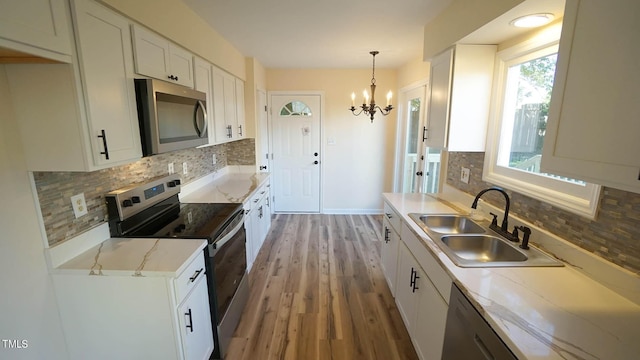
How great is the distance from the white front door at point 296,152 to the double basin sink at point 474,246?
2803mm

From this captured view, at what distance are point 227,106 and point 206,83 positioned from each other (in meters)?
0.52

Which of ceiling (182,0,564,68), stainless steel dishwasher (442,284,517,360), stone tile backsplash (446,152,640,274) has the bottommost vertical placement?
stainless steel dishwasher (442,284,517,360)

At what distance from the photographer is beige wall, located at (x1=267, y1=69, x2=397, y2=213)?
4.39 metres

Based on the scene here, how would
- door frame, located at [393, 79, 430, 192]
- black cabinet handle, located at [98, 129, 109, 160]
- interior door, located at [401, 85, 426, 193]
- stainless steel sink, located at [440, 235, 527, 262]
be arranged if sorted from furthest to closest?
door frame, located at [393, 79, 430, 192]
interior door, located at [401, 85, 426, 193]
stainless steel sink, located at [440, 235, 527, 262]
black cabinet handle, located at [98, 129, 109, 160]

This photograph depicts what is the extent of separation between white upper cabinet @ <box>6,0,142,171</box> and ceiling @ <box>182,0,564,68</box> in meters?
0.97

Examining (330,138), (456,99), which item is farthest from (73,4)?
(330,138)

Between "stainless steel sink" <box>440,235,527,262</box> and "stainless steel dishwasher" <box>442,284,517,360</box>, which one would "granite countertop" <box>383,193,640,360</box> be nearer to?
"stainless steel dishwasher" <box>442,284,517,360</box>

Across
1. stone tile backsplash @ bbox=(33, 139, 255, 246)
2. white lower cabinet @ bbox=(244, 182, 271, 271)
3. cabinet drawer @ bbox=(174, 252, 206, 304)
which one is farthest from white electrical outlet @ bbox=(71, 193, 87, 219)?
white lower cabinet @ bbox=(244, 182, 271, 271)

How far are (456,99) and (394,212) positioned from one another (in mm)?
1012

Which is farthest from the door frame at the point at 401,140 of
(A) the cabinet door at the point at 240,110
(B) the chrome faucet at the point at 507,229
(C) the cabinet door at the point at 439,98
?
(A) the cabinet door at the point at 240,110

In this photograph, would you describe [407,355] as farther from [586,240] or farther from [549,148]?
[549,148]

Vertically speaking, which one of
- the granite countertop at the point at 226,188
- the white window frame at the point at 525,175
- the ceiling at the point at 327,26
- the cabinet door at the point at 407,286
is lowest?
the cabinet door at the point at 407,286

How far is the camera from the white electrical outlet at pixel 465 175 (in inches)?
90.7

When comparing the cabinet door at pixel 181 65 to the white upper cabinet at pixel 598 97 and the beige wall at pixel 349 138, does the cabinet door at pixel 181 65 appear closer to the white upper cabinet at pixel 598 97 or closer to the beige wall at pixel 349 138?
the white upper cabinet at pixel 598 97
